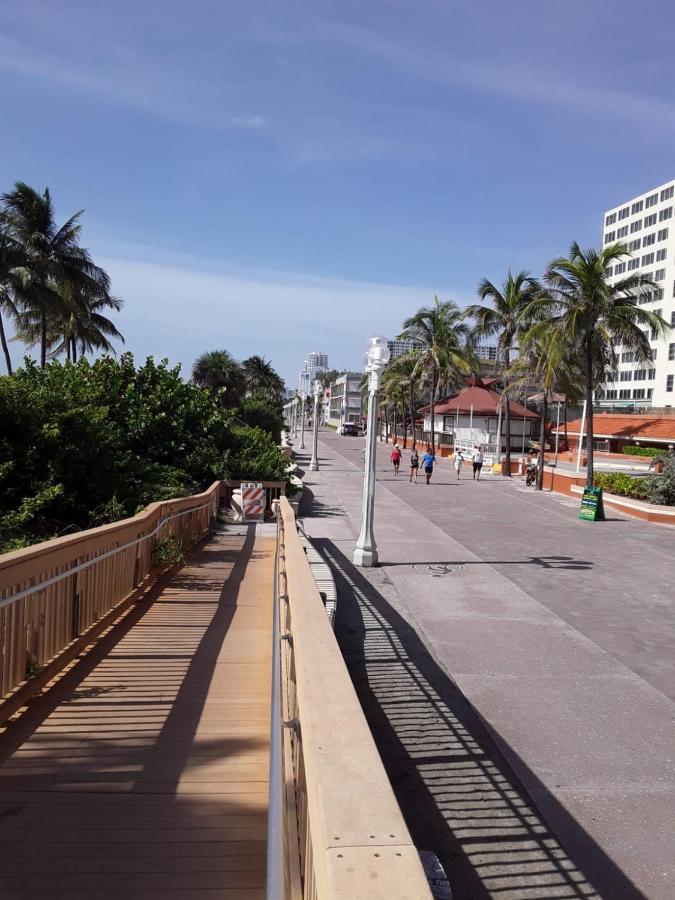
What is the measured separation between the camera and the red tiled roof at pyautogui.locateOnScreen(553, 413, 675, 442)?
4816 centimetres

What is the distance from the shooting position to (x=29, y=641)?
16.9ft

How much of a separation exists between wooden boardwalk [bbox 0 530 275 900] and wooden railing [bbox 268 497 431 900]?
667 mm

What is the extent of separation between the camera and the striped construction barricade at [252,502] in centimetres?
1938

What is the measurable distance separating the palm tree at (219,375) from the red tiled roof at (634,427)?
26421mm

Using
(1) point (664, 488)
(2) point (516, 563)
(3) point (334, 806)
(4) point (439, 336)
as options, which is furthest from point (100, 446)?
(4) point (439, 336)

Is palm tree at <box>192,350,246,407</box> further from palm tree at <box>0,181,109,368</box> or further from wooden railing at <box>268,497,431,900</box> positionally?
wooden railing at <box>268,497,431,900</box>

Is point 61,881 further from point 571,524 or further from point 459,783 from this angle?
point 571,524

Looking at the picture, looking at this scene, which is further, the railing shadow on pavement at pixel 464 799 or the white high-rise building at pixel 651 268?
the white high-rise building at pixel 651 268

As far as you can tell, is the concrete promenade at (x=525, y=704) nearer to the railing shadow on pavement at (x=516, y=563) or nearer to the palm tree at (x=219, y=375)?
the railing shadow on pavement at (x=516, y=563)

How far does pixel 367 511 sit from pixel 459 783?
8.93 m

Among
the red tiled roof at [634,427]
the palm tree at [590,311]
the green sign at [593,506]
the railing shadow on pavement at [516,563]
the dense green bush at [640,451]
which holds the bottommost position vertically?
the railing shadow on pavement at [516,563]

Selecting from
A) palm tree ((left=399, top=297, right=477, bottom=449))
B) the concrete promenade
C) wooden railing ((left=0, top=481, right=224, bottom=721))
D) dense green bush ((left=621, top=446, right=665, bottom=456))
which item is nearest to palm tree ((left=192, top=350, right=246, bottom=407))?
palm tree ((left=399, top=297, right=477, bottom=449))

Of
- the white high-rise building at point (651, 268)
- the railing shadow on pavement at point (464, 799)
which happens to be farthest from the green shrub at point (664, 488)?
the white high-rise building at point (651, 268)

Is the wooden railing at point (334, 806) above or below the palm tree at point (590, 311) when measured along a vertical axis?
below
